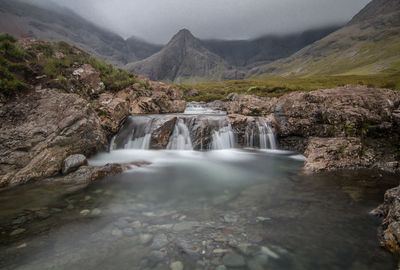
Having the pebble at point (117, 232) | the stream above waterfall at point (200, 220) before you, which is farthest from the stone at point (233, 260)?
the pebble at point (117, 232)

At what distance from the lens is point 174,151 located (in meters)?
14.2

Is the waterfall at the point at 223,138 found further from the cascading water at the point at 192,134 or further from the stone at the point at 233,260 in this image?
the stone at the point at 233,260

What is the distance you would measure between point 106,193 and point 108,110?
9227mm

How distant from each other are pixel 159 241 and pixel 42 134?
28.9ft

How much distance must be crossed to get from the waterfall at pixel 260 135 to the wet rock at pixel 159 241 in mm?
11770

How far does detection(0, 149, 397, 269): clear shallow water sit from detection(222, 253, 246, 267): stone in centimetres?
2

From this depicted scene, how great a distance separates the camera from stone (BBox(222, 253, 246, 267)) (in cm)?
372

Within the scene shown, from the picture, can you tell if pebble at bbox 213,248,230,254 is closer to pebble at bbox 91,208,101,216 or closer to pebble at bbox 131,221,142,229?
pebble at bbox 131,221,142,229

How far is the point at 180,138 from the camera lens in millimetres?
14891

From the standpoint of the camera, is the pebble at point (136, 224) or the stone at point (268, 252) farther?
the pebble at point (136, 224)

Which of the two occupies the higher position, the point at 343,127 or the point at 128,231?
the point at 343,127

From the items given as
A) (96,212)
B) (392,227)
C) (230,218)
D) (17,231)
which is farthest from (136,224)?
(392,227)

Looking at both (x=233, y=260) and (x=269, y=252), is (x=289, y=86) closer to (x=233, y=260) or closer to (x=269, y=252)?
(x=269, y=252)

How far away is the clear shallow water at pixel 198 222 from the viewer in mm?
3881
